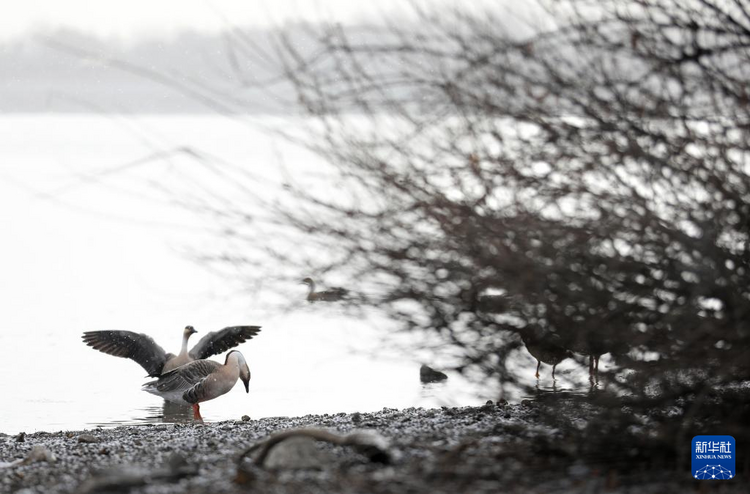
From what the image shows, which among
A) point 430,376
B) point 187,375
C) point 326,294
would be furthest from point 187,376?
point 326,294

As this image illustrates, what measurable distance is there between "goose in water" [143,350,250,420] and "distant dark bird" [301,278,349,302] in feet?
20.8

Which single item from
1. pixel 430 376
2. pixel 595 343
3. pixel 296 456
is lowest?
pixel 296 456

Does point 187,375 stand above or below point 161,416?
above

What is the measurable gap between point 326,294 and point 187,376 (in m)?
7.40

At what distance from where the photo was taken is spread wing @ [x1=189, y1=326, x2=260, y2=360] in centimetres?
1324

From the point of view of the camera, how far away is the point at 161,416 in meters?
11.2

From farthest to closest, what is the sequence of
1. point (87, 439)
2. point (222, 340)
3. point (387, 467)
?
point (222, 340) → point (87, 439) → point (387, 467)

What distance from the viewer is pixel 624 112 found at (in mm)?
4266

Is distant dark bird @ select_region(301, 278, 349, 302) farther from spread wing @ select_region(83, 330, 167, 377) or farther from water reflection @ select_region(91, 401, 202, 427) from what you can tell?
spread wing @ select_region(83, 330, 167, 377)

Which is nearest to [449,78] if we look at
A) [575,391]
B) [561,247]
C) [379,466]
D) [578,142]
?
[578,142]

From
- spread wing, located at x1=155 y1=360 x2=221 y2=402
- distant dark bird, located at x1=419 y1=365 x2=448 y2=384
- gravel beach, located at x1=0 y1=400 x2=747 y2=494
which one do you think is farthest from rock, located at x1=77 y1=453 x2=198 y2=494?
distant dark bird, located at x1=419 y1=365 x2=448 y2=384

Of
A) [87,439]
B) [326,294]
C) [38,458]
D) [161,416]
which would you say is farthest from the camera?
[161,416]

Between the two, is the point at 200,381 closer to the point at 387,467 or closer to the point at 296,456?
the point at 296,456

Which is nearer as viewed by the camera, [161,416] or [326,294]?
[326,294]
